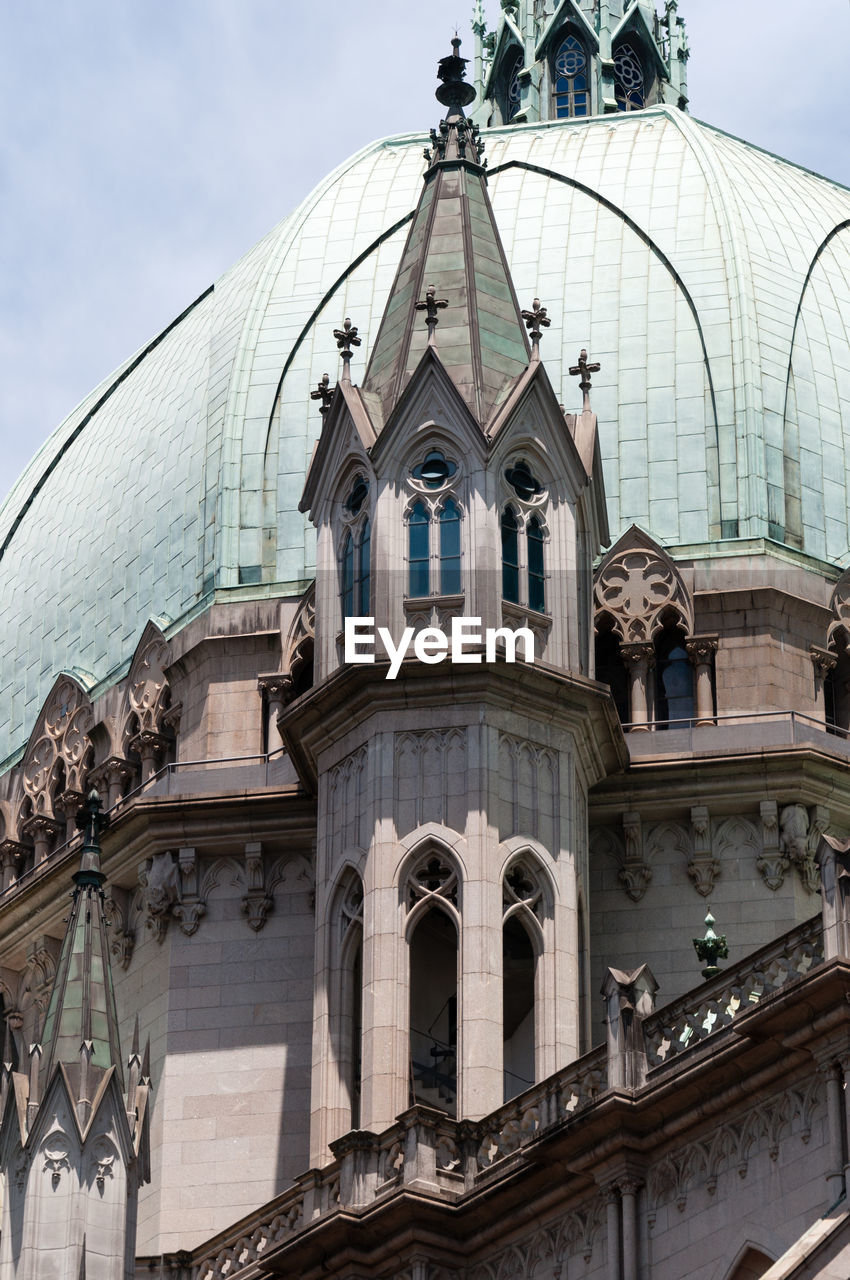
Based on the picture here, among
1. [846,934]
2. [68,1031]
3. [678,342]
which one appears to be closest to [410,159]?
[678,342]

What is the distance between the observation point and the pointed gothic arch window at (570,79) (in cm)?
5862

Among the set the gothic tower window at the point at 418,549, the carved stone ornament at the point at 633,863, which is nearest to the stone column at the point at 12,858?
the carved stone ornament at the point at 633,863

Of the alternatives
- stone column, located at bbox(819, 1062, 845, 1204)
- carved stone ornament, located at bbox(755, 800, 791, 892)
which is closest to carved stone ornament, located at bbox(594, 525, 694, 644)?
carved stone ornament, located at bbox(755, 800, 791, 892)

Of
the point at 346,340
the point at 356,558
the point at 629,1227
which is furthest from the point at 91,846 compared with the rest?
the point at 629,1227

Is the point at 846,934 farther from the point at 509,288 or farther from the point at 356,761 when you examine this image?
the point at 509,288

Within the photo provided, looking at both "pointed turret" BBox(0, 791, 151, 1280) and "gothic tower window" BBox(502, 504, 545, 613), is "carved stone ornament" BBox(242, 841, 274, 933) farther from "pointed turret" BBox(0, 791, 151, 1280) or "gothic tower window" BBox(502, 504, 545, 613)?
"gothic tower window" BBox(502, 504, 545, 613)

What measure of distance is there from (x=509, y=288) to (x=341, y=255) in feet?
23.3

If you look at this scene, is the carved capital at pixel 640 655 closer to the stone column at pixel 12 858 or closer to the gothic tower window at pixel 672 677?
the gothic tower window at pixel 672 677

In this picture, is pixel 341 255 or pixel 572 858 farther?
pixel 341 255

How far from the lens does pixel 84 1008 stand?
3775 cm

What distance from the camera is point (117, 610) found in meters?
48.3

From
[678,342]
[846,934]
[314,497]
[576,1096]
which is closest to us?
[846,934]

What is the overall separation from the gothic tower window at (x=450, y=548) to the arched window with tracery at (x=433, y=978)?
3.39 metres

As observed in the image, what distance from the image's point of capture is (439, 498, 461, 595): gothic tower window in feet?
130
